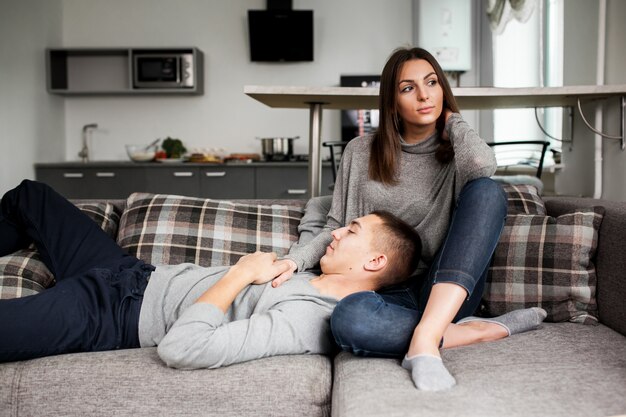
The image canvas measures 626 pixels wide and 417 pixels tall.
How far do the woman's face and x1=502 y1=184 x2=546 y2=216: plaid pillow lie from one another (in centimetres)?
40

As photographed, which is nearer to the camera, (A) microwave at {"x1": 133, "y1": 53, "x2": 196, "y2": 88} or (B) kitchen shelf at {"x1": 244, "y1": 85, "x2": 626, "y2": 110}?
(B) kitchen shelf at {"x1": 244, "y1": 85, "x2": 626, "y2": 110}

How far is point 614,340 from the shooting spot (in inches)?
63.3

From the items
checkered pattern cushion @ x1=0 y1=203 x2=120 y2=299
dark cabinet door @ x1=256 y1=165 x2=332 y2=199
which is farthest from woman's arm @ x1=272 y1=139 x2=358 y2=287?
dark cabinet door @ x1=256 y1=165 x2=332 y2=199

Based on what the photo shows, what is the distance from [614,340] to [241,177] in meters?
3.78

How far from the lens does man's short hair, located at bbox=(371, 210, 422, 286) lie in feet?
5.49

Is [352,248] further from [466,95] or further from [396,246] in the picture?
[466,95]

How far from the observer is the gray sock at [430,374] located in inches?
49.2

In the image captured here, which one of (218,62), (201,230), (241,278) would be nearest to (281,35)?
(218,62)

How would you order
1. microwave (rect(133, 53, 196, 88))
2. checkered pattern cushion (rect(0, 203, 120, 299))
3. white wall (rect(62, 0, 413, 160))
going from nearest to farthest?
1. checkered pattern cushion (rect(0, 203, 120, 299))
2. microwave (rect(133, 53, 196, 88))
3. white wall (rect(62, 0, 413, 160))

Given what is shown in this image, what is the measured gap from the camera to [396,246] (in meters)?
1.69

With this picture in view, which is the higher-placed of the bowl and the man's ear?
the bowl

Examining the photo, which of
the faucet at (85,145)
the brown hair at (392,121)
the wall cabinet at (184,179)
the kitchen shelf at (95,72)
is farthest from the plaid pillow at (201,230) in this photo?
the faucet at (85,145)

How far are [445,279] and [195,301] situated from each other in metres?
0.62

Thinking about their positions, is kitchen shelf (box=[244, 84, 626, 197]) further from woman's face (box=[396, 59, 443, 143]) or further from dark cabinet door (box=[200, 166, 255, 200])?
dark cabinet door (box=[200, 166, 255, 200])
